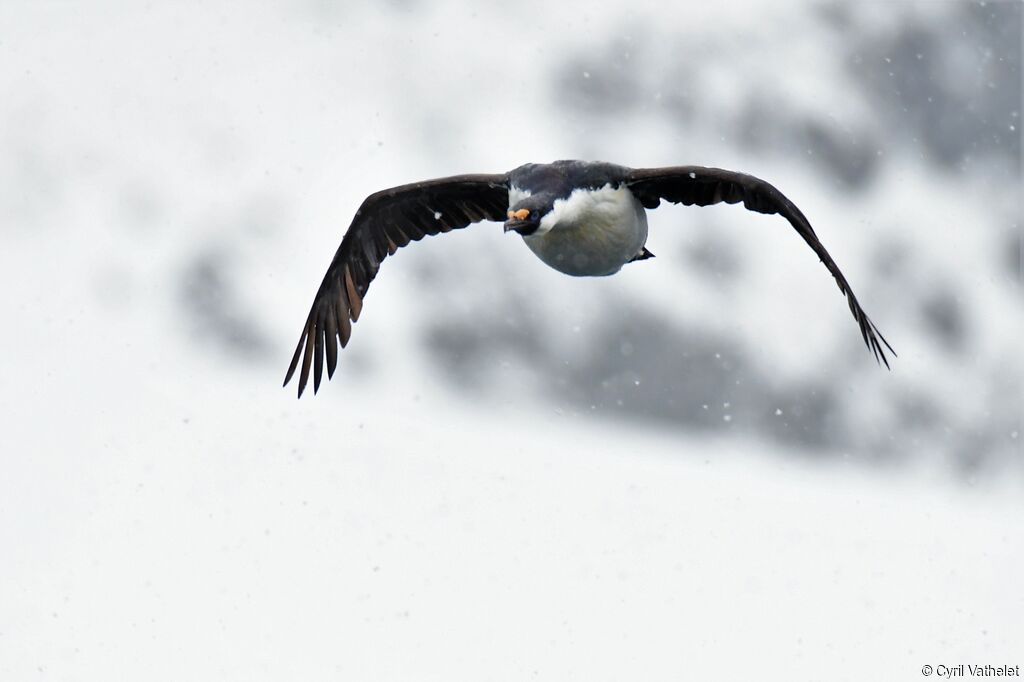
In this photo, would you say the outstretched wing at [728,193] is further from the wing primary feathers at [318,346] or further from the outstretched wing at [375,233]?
the wing primary feathers at [318,346]

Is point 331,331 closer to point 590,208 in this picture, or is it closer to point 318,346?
point 318,346

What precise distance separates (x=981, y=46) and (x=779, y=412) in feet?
50.3

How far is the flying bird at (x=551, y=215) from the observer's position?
23.2 ft

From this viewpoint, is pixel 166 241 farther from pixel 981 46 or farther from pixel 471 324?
pixel 981 46

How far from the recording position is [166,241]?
32.8m

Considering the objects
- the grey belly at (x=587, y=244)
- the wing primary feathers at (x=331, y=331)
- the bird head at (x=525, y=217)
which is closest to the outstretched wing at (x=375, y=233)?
the wing primary feathers at (x=331, y=331)

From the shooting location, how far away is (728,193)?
7.48 meters

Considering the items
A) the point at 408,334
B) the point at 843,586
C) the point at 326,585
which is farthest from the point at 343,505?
the point at 408,334

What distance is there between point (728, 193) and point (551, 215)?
3.42 ft

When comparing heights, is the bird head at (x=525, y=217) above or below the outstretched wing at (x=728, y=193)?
below

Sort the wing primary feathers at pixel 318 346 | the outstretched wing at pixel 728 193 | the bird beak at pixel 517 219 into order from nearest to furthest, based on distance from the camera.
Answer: the bird beak at pixel 517 219
the outstretched wing at pixel 728 193
the wing primary feathers at pixel 318 346

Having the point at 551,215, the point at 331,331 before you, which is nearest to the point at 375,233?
the point at 331,331

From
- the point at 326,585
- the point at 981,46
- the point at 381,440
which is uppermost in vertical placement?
the point at 981,46

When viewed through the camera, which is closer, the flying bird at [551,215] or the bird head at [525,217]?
the bird head at [525,217]
